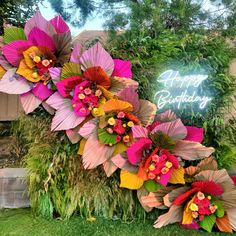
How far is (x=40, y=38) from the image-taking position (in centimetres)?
308

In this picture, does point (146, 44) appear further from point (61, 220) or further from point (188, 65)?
point (61, 220)

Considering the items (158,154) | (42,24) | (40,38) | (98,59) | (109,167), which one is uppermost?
(42,24)

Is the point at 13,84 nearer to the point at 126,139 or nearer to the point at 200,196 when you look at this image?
the point at 126,139

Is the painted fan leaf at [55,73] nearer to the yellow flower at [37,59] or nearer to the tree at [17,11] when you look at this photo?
the yellow flower at [37,59]

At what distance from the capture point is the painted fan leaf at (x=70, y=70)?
9.91 ft

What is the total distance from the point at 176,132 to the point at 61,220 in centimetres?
117

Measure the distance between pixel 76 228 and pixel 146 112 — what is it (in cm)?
105

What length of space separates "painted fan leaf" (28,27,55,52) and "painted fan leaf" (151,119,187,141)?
1.14 m

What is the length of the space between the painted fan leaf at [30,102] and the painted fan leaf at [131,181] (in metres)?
0.94

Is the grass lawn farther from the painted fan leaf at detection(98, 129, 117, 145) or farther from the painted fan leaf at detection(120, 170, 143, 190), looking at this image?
the painted fan leaf at detection(98, 129, 117, 145)

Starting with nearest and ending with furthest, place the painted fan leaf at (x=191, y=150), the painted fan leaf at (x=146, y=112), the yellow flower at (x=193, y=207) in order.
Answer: the yellow flower at (x=193, y=207) < the painted fan leaf at (x=191, y=150) < the painted fan leaf at (x=146, y=112)

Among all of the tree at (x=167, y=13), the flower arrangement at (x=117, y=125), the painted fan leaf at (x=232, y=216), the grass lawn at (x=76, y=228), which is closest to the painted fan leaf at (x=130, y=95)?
the flower arrangement at (x=117, y=125)

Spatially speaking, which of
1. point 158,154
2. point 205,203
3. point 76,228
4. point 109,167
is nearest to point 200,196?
point 205,203

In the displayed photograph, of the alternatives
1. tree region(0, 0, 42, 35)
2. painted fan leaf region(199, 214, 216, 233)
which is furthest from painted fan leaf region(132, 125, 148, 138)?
tree region(0, 0, 42, 35)
